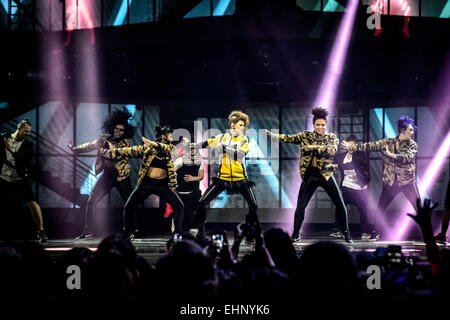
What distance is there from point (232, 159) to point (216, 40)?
4.53m

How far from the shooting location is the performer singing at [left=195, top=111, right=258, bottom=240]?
841 cm

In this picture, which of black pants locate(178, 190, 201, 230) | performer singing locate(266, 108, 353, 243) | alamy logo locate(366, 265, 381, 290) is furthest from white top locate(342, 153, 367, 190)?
alamy logo locate(366, 265, 381, 290)

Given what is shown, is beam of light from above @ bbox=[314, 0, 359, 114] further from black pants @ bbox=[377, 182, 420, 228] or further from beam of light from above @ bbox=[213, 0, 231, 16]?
beam of light from above @ bbox=[213, 0, 231, 16]

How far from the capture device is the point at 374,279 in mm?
3406

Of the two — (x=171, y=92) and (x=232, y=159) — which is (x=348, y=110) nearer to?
(x=171, y=92)

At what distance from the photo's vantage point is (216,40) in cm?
1202

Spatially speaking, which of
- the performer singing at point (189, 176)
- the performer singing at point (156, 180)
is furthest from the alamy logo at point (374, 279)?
the performer singing at point (189, 176)

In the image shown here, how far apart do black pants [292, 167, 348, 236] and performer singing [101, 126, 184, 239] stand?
1992 millimetres

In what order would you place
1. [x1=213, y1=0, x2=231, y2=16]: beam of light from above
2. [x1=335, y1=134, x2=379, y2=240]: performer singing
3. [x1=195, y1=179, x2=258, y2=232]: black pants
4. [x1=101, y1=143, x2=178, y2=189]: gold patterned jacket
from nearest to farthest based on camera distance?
[x1=195, y1=179, x2=258, y2=232]: black pants
[x1=101, y1=143, x2=178, y2=189]: gold patterned jacket
[x1=335, y1=134, x2=379, y2=240]: performer singing
[x1=213, y1=0, x2=231, y2=16]: beam of light from above

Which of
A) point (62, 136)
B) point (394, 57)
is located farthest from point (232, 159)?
point (62, 136)

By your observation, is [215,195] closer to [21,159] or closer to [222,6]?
[21,159]

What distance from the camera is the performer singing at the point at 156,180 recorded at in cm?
861

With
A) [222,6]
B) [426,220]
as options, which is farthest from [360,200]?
[222,6]

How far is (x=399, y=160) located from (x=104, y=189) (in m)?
5.39
